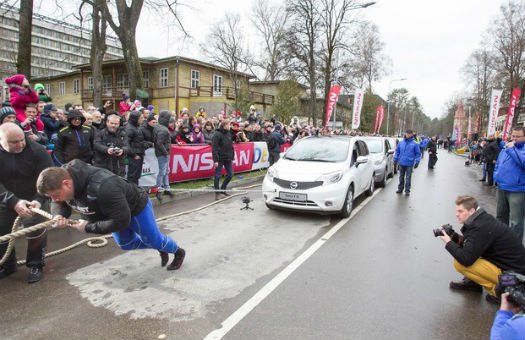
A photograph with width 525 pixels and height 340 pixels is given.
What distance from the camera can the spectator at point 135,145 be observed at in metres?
7.39

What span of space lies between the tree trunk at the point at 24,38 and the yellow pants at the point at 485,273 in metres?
13.6

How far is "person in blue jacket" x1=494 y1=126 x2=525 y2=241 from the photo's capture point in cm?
516

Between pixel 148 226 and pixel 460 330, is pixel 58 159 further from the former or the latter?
pixel 460 330

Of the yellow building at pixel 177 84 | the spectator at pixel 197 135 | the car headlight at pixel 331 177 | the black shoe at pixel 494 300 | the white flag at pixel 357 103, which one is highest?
the yellow building at pixel 177 84

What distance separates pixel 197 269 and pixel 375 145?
9400 mm

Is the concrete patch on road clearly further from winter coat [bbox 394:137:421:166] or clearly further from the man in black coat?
winter coat [bbox 394:137:421:166]

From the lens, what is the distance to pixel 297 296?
368 centimetres

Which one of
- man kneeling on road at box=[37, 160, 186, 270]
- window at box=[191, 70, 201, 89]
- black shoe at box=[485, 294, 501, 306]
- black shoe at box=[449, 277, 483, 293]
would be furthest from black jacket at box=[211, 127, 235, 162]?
window at box=[191, 70, 201, 89]

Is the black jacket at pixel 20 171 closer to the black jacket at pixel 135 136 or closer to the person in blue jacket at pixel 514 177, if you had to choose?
the black jacket at pixel 135 136

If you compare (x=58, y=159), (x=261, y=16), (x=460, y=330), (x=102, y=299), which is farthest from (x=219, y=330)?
(x=261, y=16)

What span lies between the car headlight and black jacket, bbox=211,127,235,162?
3.02 metres

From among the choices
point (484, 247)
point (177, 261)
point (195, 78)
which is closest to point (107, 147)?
point (177, 261)

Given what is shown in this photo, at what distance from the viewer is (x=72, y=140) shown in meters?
5.95

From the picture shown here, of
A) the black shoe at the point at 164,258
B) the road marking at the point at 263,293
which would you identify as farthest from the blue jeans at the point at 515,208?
the black shoe at the point at 164,258
